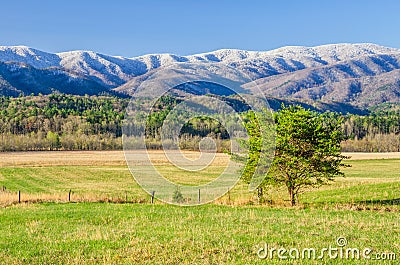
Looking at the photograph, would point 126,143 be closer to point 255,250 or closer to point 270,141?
point 270,141

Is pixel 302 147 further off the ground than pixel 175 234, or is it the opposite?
pixel 302 147

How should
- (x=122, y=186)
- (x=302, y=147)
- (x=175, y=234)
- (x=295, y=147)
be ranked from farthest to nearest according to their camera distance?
1. (x=122, y=186)
2. (x=302, y=147)
3. (x=295, y=147)
4. (x=175, y=234)

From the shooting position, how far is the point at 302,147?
29.0 meters

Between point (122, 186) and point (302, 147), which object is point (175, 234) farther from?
point (122, 186)

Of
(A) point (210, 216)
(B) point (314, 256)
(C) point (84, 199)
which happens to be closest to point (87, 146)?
(C) point (84, 199)

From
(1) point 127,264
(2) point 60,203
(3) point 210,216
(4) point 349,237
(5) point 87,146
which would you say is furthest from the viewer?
(5) point 87,146

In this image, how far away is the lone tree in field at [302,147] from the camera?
28.4 m

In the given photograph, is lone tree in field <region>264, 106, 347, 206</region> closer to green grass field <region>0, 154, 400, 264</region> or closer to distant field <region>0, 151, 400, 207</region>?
green grass field <region>0, 154, 400, 264</region>

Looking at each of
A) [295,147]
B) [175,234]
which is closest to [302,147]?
[295,147]

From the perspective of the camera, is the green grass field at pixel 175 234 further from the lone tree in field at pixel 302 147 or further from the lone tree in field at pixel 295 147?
the lone tree in field at pixel 302 147

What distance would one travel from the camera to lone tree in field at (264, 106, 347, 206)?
2839 cm

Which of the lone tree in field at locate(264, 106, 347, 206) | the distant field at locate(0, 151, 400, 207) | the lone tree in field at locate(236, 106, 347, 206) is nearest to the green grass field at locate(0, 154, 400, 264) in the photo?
the lone tree in field at locate(236, 106, 347, 206)

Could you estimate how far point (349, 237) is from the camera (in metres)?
15.8

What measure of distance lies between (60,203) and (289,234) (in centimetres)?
2036
